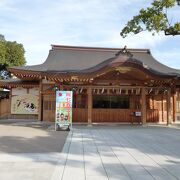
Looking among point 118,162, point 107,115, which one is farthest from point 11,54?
point 118,162

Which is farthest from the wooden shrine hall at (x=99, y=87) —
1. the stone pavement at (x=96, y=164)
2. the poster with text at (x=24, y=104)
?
the stone pavement at (x=96, y=164)

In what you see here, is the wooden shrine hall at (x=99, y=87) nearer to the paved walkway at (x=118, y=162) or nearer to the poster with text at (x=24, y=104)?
the poster with text at (x=24, y=104)

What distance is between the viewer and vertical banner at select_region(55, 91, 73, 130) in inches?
617

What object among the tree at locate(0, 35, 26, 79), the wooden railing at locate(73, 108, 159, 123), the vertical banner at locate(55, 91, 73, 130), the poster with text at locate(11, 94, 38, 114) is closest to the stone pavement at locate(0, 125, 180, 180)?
the vertical banner at locate(55, 91, 73, 130)

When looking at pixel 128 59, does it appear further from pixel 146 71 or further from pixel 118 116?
pixel 118 116

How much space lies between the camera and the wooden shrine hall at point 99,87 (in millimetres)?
18000

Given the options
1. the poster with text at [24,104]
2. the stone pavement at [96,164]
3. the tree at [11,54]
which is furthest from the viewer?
the tree at [11,54]

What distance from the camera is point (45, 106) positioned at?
21688 mm

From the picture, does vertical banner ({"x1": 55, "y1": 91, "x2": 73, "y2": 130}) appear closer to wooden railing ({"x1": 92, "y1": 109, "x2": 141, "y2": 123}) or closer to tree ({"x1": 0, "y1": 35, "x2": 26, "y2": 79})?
wooden railing ({"x1": 92, "y1": 109, "x2": 141, "y2": 123})

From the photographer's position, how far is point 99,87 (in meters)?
19.0

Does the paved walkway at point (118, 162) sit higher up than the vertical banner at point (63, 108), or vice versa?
the vertical banner at point (63, 108)

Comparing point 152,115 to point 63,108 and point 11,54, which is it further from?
point 11,54

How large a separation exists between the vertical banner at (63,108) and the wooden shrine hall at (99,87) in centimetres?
247

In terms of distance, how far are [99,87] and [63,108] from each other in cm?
402
